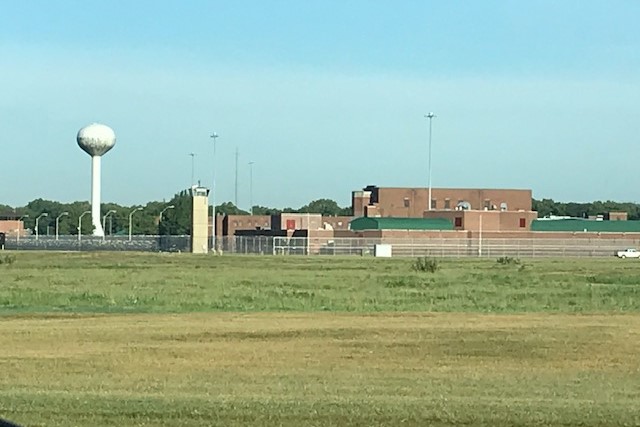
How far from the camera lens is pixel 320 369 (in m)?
22.5

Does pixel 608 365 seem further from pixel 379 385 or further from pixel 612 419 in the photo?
pixel 612 419

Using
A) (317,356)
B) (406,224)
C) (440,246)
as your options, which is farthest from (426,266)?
(406,224)

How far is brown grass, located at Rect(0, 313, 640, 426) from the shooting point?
612 inches

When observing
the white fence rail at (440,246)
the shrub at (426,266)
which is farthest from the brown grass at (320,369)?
the white fence rail at (440,246)

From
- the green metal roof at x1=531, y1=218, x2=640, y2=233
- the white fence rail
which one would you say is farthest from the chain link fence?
the green metal roof at x1=531, y1=218, x2=640, y2=233

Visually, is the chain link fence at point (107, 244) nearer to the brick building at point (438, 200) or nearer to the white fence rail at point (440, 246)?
the white fence rail at point (440, 246)

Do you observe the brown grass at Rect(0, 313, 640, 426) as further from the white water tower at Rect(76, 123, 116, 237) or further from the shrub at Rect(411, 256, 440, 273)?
the white water tower at Rect(76, 123, 116, 237)

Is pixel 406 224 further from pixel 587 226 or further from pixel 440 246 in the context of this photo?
pixel 587 226

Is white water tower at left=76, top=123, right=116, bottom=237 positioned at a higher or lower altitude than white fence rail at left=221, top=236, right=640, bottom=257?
higher

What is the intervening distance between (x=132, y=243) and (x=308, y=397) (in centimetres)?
12985

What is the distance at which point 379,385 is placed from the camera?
1941cm

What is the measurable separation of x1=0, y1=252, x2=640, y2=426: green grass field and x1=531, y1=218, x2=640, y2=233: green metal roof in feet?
305

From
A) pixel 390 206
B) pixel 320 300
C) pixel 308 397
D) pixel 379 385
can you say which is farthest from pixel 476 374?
pixel 390 206

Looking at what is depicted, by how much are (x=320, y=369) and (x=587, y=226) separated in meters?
128
